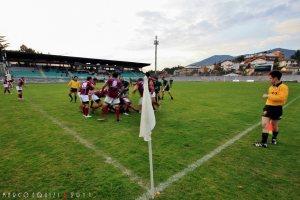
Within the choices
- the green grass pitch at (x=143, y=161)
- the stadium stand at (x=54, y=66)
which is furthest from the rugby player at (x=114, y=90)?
the stadium stand at (x=54, y=66)

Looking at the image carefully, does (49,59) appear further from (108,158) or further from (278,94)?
(278,94)

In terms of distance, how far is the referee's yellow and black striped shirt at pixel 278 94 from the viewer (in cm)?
639

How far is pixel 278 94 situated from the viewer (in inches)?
254

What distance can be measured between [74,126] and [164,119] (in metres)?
3.76

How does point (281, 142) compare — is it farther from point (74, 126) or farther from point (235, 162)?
point (74, 126)

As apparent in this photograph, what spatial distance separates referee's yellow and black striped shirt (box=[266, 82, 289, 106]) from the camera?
6387 mm

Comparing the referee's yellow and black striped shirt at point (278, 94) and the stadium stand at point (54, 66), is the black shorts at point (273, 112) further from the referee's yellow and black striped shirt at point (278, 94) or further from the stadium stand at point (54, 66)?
the stadium stand at point (54, 66)

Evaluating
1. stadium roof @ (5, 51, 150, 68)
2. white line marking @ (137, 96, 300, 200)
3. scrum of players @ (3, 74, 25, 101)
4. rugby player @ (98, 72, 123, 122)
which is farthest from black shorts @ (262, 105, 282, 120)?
stadium roof @ (5, 51, 150, 68)

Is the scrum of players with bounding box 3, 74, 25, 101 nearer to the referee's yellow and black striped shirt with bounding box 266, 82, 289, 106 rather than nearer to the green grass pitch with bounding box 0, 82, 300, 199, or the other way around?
the green grass pitch with bounding box 0, 82, 300, 199

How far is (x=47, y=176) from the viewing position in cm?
468

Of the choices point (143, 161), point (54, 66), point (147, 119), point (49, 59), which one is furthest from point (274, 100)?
point (54, 66)

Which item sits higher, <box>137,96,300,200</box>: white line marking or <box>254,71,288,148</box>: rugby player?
<box>254,71,288,148</box>: rugby player

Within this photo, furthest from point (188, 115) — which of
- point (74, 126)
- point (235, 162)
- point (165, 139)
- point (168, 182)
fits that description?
point (168, 182)

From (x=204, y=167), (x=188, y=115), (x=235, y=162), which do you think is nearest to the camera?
(x=204, y=167)
